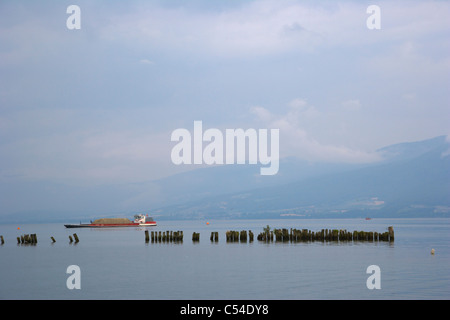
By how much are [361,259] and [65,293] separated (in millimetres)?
28650

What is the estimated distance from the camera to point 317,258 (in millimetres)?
54438

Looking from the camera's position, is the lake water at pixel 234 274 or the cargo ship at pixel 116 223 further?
the cargo ship at pixel 116 223

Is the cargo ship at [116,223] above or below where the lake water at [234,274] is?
below

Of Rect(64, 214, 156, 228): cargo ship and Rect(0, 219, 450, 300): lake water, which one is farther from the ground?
Rect(0, 219, 450, 300): lake water

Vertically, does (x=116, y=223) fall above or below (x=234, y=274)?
below

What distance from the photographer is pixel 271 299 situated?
106 ft

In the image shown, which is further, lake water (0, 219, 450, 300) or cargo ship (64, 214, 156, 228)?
cargo ship (64, 214, 156, 228)

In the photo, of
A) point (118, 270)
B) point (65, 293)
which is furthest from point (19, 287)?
point (118, 270)

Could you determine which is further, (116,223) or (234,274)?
(116,223)
